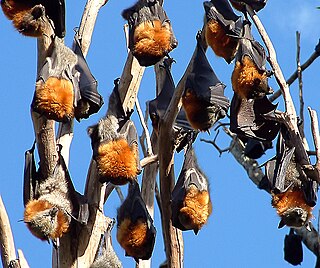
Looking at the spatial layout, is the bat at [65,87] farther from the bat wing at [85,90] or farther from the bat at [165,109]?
the bat at [165,109]

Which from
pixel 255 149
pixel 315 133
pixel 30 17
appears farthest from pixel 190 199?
pixel 30 17

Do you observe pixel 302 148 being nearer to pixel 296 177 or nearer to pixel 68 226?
pixel 296 177

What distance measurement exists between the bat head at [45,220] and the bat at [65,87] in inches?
34.1

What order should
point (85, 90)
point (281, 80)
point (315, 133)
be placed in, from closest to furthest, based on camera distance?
1. point (315, 133)
2. point (281, 80)
3. point (85, 90)

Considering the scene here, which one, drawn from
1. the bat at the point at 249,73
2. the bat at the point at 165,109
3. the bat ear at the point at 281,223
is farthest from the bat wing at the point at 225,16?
the bat ear at the point at 281,223

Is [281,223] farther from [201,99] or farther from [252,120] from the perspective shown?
[201,99]

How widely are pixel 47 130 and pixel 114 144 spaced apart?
95 centimetres

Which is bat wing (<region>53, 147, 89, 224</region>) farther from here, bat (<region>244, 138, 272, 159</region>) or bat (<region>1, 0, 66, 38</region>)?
bat (<region>244, 138, 272, 159</region>)

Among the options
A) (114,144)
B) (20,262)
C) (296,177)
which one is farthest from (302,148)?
(20,262)

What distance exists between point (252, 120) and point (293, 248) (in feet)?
7.94

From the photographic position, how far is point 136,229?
759 centimetres

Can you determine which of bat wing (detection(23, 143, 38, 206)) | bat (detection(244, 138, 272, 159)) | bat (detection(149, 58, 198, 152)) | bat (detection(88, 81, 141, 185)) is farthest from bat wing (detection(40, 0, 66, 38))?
bat (detection(244, 138, 272, 159))

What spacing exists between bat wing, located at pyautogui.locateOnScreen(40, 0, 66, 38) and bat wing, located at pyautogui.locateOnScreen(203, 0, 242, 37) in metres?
1.29

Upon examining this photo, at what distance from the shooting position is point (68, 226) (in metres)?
7.16
